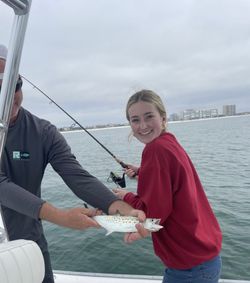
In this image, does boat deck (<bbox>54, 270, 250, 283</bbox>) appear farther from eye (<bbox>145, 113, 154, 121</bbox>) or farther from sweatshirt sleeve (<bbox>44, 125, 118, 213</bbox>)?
eye (<bbox>145, 113, 154, 121</bbox>)

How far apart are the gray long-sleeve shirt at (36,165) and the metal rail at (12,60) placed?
2.49 feet

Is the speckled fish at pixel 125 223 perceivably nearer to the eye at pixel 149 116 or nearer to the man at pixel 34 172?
the man at pixel 34 172

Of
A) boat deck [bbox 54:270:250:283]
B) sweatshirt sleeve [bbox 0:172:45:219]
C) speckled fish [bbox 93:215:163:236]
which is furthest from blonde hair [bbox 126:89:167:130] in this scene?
boat deck [bbox 54:270:250:283]

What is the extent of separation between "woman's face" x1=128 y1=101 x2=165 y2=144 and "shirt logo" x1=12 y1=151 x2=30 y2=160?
80 cm

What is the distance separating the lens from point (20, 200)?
1748 millimetres

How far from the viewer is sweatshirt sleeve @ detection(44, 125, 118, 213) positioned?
201 cm

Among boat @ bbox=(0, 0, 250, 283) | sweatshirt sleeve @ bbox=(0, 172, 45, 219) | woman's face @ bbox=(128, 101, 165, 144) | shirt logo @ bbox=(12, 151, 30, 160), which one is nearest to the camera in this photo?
boat @ bbox=(0, 0, 250, 283)

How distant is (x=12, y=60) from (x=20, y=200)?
2.50ft

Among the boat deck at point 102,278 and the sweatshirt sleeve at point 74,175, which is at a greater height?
the sweatshirt sleeve at point 74,175

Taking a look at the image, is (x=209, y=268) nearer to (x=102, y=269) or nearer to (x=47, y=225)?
(x=102, y=269)

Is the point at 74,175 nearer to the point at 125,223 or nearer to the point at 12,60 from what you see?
the point at 125,223

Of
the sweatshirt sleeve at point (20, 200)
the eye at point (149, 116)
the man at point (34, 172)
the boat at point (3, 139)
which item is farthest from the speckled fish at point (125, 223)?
the eye at point (149, 116)

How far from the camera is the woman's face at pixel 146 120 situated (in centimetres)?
235

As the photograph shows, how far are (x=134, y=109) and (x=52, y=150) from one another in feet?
2.16
